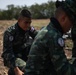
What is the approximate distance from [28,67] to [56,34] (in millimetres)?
500

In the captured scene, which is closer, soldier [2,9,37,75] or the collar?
the collar

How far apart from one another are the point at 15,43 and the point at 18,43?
0.07 metres

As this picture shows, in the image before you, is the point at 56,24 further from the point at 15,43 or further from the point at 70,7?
the point at 15,43

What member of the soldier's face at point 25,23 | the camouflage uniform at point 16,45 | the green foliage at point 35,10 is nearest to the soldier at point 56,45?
the camouflage uniform at point 16,45

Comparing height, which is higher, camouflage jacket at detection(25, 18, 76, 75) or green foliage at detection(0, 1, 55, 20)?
camouflage jacket at detection(25, 18, 76, 75)

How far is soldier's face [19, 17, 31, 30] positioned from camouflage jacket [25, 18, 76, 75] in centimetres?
184

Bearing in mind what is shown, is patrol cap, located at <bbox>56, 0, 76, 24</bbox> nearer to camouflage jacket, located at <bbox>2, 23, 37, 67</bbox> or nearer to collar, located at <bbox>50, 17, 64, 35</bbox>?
collar, located at <bbox>50, 17, 64, 35</bbox>

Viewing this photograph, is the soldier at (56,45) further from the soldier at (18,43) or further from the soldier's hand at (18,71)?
the soldier at (18,43)

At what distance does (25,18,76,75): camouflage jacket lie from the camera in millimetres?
3045

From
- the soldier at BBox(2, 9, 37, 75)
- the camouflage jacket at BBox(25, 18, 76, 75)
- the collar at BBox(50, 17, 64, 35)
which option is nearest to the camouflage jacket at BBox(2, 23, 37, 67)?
the soldier at BBox(2, 9, 37, 75)

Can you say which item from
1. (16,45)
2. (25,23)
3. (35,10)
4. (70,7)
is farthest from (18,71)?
(35,10)

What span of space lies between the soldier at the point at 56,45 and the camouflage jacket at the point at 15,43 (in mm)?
1723

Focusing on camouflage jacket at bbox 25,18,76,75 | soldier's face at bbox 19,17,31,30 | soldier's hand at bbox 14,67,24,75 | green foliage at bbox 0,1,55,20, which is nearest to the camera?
camouflage jacket at bbox 25,18,76,75

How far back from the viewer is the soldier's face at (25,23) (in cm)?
502
